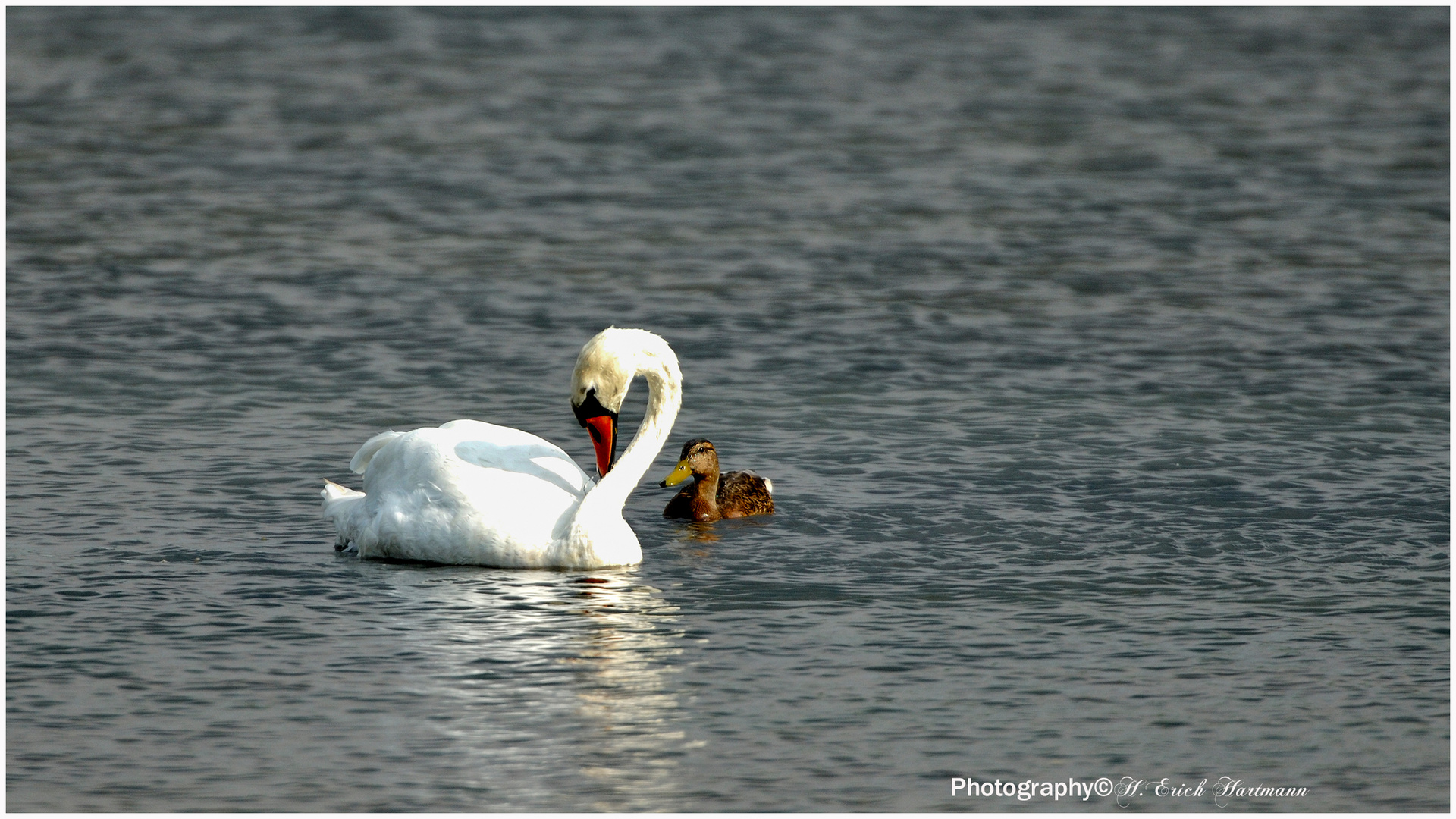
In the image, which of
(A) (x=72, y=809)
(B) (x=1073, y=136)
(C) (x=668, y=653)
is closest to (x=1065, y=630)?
(C) (x=668, y=653)

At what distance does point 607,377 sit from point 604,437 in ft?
1.08

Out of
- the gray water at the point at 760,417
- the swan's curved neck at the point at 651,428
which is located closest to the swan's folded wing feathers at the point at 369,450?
the gray water at the point at 760,417

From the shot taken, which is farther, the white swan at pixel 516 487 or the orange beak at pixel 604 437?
the orange beak at pixel 604 437

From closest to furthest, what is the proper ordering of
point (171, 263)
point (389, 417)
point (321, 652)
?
point (321, 652) < point (389, 417) < point (171, 263)

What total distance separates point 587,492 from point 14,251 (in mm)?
10253

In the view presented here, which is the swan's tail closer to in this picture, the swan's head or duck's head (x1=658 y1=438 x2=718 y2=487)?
the swan's head

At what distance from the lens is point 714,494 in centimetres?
1312

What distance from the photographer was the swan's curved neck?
12.2m

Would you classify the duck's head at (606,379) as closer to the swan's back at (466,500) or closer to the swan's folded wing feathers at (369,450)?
the swan's back at (466,500)

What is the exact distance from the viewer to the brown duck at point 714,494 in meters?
13.1

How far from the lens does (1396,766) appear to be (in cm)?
901

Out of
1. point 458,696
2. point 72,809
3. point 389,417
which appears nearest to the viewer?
point 72,809

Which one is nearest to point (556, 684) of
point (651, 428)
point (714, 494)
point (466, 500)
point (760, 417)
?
point (466, 500)

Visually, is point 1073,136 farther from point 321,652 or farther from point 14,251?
point 321,652
